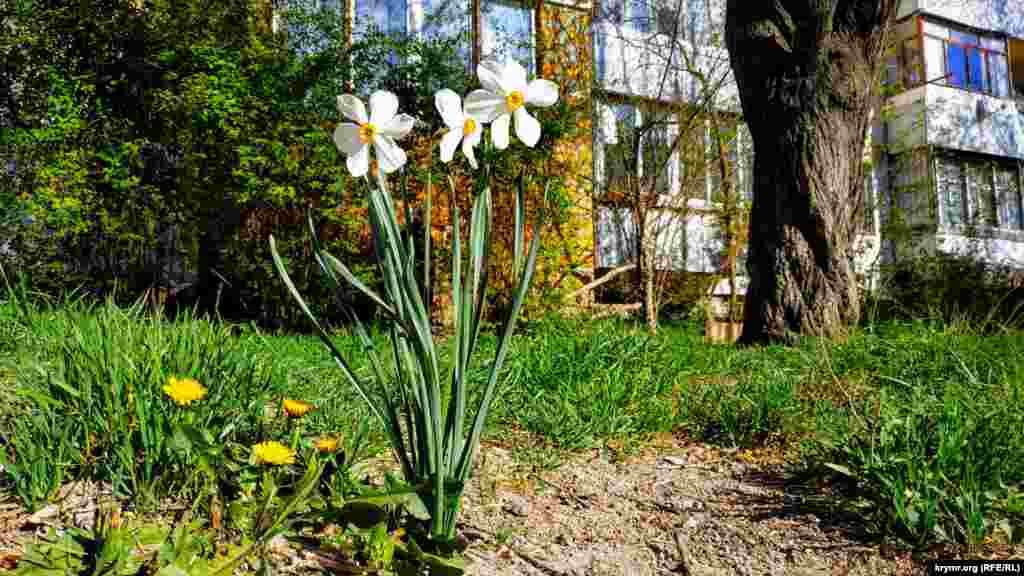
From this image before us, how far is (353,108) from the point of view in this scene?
1.57 meters

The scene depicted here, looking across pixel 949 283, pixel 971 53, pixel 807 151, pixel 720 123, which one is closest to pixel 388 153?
pixel 807 151

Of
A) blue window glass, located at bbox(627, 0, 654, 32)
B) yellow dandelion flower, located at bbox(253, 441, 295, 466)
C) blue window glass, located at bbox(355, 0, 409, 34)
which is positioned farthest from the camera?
blue window glass, located at bbox(627, 0, 654, 32)

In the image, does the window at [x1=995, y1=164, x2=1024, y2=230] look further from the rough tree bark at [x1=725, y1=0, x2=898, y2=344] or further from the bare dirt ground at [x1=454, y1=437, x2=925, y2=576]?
the bare dirt ground at [x1=454, y1=437, x2=925, y2=576]

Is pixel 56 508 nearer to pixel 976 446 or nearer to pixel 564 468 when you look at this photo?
pixel 564 468

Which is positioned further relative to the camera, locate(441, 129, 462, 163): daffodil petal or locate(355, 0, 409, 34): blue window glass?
locate(355, 0, 409, 34): blue window glass

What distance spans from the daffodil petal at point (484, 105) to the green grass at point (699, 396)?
1055 mm

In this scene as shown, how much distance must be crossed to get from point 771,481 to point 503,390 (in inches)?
41.8

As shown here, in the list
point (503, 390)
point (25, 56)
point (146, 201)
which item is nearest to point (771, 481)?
point (503, 390)

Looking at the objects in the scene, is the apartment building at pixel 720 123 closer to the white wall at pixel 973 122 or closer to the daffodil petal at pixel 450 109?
the white wall at pixel 973 122

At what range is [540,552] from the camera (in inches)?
79.3

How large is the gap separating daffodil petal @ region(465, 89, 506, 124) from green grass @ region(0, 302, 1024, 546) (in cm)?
105

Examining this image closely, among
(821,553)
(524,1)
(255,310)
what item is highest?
(524,1)

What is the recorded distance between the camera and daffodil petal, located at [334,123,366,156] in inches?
61.9

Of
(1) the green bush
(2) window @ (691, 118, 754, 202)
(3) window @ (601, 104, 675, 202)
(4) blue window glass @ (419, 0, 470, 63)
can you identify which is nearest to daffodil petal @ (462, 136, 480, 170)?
(3) window @ (601, 104, 675, 202)
